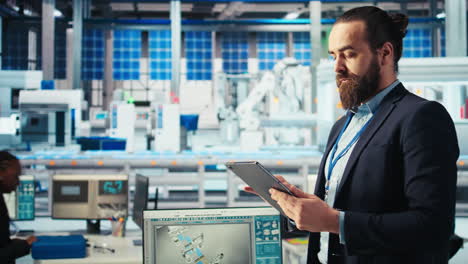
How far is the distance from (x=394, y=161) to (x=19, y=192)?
3.70m

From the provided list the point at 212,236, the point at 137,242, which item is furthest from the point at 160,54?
the point at 212,236

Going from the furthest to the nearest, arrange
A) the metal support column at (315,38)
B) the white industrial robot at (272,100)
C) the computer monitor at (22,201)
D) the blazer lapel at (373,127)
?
the metal support column at (315,38)
the white industrial robot at (272,100)
the computer monitor at (22,201)
the blazer lapel at (373,127)

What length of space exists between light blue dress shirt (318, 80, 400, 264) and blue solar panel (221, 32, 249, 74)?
50.3ft

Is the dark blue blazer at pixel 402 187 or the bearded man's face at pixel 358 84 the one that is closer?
the dark blue blazer at pixel 402 187

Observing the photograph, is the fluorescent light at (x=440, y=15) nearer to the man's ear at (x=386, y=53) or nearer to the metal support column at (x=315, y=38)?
the metal support column at (x=315, y=38)

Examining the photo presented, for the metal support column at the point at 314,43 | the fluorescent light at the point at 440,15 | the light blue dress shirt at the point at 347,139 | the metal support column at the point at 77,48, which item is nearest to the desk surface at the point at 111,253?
the light blue dress shirt at the point at 347,139

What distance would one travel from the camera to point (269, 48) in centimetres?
1702

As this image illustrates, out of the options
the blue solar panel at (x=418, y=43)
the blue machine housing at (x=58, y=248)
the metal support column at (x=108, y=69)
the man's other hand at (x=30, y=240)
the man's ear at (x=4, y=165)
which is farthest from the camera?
the metal support column at (x=108, y=69)

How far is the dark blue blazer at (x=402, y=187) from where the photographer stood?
1.18m

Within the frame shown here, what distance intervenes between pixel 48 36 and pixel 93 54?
4193mm

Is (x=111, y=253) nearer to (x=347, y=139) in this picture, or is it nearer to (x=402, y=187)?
(x=347, y=139)

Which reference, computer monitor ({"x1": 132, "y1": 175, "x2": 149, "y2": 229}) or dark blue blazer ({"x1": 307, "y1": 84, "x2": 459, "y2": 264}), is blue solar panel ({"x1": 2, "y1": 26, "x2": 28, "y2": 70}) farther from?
dark blue blazer ({"x1": 307, "y1": 84, "x2": 459, "y2": 264})

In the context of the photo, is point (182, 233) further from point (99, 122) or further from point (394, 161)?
point (99, 122)

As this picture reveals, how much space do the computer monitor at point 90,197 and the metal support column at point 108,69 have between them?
13602mm
